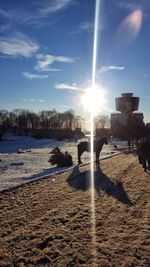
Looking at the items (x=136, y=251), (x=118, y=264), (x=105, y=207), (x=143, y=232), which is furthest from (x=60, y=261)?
(x=105, y=207)

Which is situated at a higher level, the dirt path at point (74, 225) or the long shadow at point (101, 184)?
the long shadow at point (101, 184)

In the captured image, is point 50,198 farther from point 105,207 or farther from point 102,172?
point 102,172

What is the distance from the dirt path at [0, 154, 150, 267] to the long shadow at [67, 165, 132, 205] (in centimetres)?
3

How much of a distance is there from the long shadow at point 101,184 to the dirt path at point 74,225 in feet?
0.10

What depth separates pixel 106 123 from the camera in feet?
492

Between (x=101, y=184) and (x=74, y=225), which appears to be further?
(x=101, y=184)

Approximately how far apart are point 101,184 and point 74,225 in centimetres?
558

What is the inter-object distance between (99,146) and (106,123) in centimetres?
12773

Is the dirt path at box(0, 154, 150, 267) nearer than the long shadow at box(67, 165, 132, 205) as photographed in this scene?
Yes

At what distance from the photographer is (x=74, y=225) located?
8195 millimetres

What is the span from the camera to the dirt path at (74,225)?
629 centimetres

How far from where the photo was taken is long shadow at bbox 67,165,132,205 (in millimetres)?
11430

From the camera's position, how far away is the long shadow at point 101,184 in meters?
11.4

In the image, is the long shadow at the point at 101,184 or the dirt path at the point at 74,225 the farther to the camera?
the long shadow at the point at 101,184
